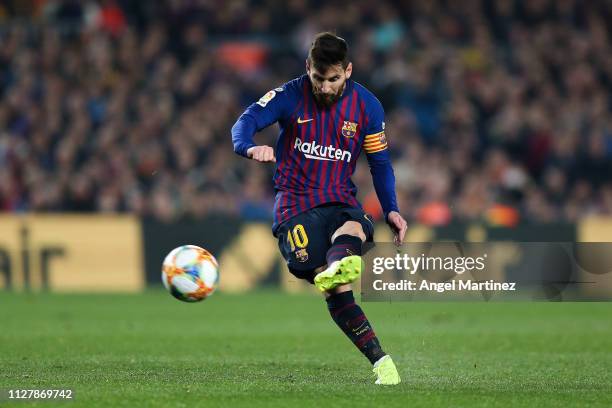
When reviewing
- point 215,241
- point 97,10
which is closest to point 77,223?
point 215,241

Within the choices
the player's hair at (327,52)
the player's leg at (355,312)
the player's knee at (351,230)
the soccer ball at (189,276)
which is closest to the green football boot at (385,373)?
the player's leg at (355,312)

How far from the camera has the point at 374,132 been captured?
7738mm

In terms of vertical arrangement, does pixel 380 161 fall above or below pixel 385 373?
above

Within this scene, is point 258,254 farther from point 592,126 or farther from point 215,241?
point 592,126

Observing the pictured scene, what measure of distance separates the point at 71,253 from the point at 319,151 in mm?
10360

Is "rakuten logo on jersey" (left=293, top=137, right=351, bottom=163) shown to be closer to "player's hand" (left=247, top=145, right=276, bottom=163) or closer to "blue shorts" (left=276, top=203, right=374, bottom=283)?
"blue shorts" (left=276, top=203, right=374, bottom=283)

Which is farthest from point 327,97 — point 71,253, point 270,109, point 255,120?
point 71,253

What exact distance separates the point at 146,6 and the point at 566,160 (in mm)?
7922

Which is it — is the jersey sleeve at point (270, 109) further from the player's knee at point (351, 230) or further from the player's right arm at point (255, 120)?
the player's knee at point (351, 230)

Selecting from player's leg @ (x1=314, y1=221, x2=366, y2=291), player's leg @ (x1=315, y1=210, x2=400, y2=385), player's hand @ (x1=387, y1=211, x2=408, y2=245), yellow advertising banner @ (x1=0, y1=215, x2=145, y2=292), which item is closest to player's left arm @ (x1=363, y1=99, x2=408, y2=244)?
player's hand @ (x1=387, y1=211, x2=408, y2=245)

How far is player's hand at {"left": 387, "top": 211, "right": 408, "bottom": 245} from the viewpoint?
7.59 m

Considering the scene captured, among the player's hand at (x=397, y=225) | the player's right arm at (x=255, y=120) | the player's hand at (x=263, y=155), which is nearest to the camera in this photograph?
the player's hand at (x=263, y=155)

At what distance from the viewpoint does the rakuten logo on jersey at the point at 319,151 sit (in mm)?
7648

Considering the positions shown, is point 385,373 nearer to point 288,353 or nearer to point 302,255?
point 302,255
